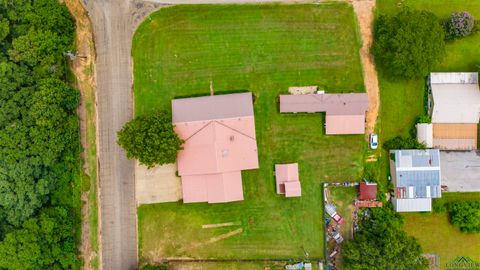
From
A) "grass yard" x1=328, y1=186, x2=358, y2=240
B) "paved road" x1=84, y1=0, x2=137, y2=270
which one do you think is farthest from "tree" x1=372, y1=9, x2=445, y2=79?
"paved road" x1=84, y1=0, x2=137, y2=270

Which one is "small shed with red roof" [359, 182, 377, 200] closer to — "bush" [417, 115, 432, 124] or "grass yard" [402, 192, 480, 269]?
"grass yard" [402, 192, 480, 269]

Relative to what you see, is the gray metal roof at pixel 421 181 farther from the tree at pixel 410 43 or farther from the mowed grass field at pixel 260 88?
the tree at pixel 410 43

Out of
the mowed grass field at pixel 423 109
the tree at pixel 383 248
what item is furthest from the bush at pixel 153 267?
the mowed grass field at pixel 423 109

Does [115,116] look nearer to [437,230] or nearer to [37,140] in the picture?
[37,140]

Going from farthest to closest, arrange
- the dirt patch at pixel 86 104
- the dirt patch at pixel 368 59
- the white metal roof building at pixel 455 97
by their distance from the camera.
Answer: the dirt patch at pixel 368 59, the dirt patch at pixel 86 104, the white metal roof building at pixel 455 97

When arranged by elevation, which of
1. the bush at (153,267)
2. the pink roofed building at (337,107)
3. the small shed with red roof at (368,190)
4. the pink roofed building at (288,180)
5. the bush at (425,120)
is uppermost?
the pink roofed building at (337,107)

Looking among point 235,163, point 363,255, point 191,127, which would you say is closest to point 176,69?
point 191,127

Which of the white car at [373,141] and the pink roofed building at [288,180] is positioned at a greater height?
the white car at [373,141]

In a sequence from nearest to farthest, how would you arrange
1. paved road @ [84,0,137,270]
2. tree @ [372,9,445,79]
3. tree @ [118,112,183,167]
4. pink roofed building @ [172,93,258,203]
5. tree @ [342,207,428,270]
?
tree @ [118,112,183,167] < tree @ [342,207,428,270] < tree @ [372,9,445,79] < pink roofed building @ [172,93,258,203] < paved road @ [84,0,137,270]
